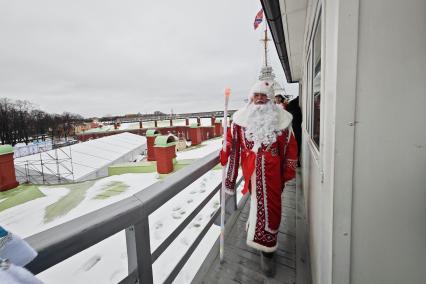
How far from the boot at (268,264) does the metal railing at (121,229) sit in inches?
31.3

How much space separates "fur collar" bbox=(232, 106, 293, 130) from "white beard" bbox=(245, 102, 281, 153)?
0.04m

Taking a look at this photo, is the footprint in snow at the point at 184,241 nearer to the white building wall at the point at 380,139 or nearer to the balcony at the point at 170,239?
the balcony at the point at 170,239

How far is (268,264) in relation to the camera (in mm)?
1667

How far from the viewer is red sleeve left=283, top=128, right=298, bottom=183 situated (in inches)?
66.0

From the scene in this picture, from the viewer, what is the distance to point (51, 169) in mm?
8883

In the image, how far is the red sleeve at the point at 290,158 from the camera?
1.68 meters

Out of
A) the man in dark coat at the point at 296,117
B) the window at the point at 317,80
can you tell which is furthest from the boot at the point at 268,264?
the man in dark coat at the point at 296,117

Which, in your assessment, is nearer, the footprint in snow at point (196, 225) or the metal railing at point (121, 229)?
the metal railing at point (121, 229)

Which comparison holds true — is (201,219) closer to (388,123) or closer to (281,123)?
(281,123)

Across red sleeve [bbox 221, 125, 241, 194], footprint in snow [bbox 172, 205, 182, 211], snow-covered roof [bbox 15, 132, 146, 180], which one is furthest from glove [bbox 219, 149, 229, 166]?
snow-covered roof [bbox 15, 132, 146, 180]

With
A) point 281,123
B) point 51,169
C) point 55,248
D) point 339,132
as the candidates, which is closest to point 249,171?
point 281,123

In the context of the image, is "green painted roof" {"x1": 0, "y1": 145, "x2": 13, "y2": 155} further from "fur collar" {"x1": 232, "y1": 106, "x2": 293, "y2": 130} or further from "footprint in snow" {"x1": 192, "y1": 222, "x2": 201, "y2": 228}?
"fur collar" {"x1": 232, "y1": 106, "x2": 293, "y2": 130}

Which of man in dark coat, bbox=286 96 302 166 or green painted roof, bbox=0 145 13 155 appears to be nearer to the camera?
man in dark coat, bbox=286 96 302 166

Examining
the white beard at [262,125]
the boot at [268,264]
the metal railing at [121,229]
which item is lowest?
the boot at [268,264]
